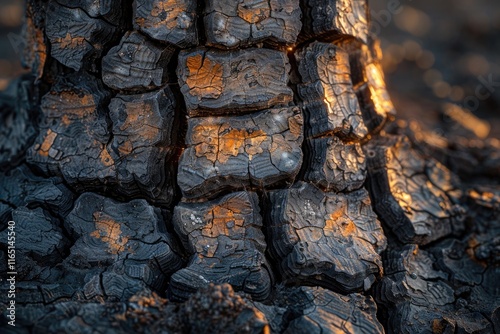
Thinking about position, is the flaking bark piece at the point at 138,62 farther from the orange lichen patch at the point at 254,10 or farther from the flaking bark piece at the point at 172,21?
the orange lichen patch at the point at 254,10

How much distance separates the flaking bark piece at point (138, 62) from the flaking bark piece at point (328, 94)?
1.49 ft

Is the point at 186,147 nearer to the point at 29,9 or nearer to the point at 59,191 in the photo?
the point at 59,191

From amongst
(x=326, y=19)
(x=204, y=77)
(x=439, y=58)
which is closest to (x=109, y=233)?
(x=204, y=77)

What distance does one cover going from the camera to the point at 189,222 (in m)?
1.69

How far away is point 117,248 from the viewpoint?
1.69 meters

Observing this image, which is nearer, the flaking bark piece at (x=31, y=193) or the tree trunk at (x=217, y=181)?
the tree trunk at (x=217, y=181)

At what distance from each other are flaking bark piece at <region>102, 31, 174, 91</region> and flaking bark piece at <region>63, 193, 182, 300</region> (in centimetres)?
38

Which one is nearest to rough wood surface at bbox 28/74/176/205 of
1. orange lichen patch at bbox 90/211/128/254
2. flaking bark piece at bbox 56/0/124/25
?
orange lichen patch at bbox 90/211/128/254

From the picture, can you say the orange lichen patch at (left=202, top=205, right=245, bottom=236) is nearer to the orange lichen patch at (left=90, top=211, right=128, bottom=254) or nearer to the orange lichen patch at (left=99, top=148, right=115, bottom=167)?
the orange lichen patch at (left=90, top=211, right=128, bottom=254)

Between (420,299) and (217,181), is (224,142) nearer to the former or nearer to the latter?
(217,181)

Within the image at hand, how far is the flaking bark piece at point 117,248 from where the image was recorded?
5.24 feet

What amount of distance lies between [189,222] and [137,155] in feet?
0.92

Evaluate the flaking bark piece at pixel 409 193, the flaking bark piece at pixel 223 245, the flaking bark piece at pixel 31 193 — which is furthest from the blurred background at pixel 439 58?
the flaking bark piece at pixel 223 245

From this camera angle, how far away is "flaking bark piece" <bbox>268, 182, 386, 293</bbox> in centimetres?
166
